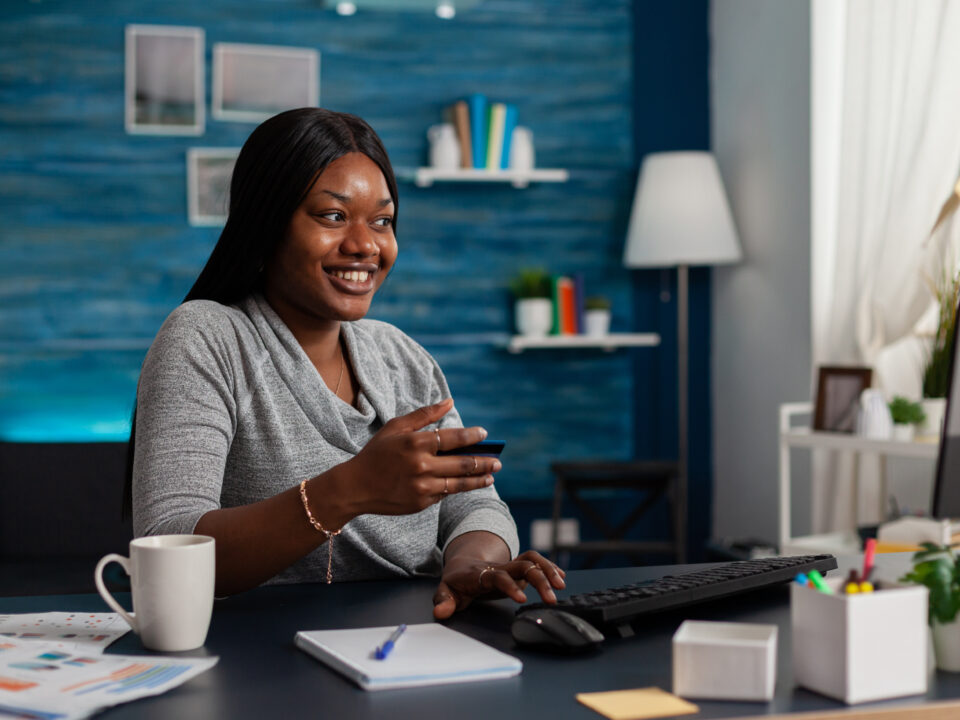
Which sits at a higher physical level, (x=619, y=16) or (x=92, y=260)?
(x=619, y=16)

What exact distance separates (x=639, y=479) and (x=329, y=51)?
6.46 feet

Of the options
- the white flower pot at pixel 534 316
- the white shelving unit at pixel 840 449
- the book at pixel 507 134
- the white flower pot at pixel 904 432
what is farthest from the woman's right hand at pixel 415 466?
the book at pixel 507 134

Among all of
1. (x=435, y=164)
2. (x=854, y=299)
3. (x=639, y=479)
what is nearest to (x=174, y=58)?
(x=435, y=164)

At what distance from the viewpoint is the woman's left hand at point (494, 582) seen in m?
1.09

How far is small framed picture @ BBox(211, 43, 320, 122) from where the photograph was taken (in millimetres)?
3775

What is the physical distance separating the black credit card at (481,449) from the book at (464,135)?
2.90 meters

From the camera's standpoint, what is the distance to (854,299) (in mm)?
3312

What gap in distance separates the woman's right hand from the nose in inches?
19.5

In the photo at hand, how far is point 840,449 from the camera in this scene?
2.92 m

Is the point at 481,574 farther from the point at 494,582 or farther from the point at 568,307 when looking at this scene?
the point at 568,307

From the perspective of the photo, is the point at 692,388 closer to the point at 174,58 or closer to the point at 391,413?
the point at 174,58

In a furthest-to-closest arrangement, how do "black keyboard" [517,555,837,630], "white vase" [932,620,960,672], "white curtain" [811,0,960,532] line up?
"white curtain" [811,0,960,532] → "black keyboard" [517,555,837,630] → "white vase" [932,620,960,672]

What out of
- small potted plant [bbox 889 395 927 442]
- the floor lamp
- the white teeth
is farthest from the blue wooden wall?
the white teeth

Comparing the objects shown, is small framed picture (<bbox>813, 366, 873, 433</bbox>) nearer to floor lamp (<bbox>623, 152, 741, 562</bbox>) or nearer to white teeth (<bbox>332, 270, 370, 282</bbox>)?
floor lamp (<bbox>623, 152, 741, 562</bbox>)
